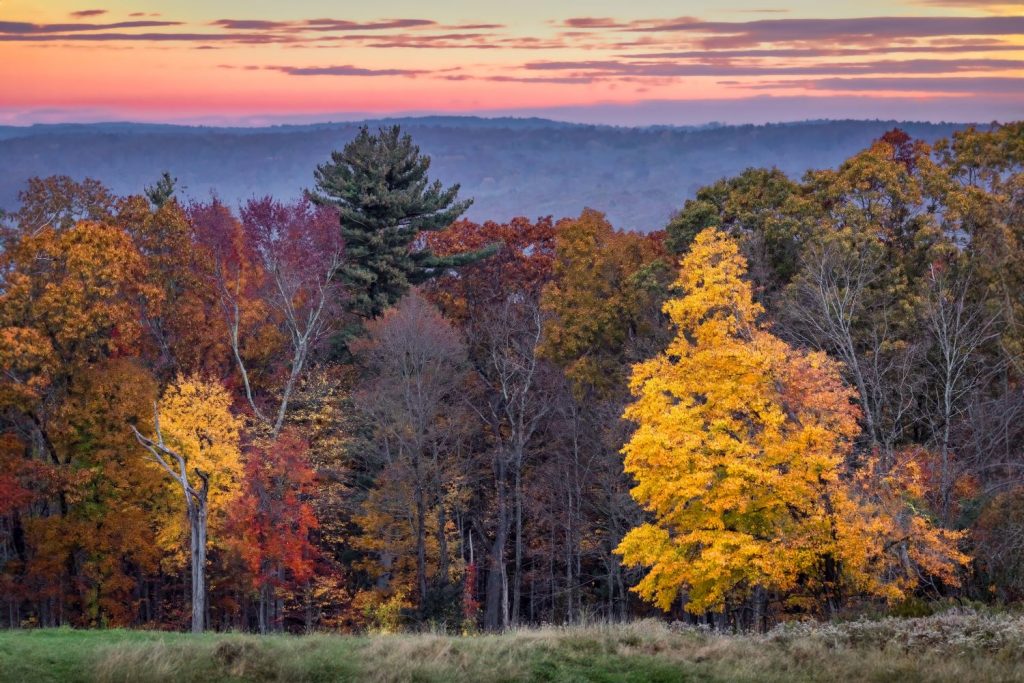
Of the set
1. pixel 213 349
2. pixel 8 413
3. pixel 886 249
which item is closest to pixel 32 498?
pixel 8 413

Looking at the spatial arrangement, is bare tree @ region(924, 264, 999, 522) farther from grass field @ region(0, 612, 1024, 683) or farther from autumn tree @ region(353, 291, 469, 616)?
autumn tree @ region(353, 291, 469, 616)

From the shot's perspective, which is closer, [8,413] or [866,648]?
[866,648]

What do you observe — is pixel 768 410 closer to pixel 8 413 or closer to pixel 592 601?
pixel 592 601

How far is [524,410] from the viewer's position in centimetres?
4994

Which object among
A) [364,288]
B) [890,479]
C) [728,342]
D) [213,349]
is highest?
[364,288]

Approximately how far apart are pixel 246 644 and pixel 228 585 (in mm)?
27369

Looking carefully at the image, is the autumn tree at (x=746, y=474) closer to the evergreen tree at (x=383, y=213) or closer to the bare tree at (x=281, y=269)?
the bare tree at (x=281, y=269)

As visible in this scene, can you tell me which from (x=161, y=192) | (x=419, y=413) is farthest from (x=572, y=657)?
(x=161, y=192)

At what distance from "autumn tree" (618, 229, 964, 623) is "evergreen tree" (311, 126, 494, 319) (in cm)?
2779

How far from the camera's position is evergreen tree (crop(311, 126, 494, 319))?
185 ft

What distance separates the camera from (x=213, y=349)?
51062 mm

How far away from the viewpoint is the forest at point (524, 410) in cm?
2847

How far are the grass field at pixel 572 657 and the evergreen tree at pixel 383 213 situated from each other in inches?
1414

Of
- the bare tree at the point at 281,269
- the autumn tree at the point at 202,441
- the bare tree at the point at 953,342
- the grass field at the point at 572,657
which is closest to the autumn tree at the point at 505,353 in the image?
the bare tree at the point at 281,269
